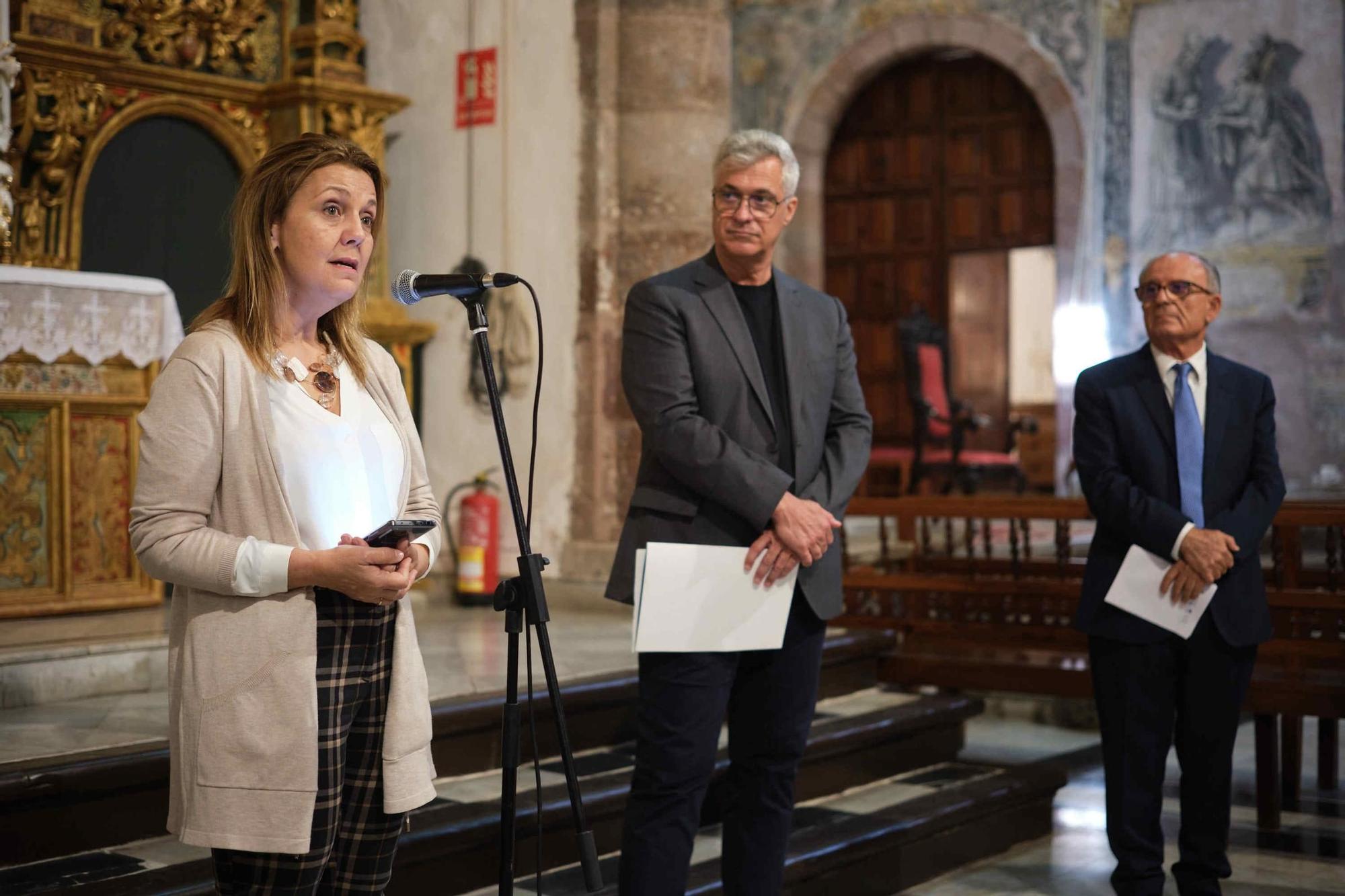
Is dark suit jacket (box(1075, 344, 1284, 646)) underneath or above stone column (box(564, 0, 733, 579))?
underneath

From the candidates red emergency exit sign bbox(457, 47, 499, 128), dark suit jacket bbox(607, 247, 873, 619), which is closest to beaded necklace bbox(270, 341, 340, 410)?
dark suit jacket bbox(607, 247, 873, 619)

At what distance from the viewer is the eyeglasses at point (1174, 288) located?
3.36 m

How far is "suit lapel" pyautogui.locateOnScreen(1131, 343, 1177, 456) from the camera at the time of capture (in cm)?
339

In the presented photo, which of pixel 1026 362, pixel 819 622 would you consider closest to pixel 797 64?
pixel 1026 362

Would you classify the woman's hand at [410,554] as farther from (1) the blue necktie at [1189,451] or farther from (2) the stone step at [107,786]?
(1) the blue necktie at [1189,451]

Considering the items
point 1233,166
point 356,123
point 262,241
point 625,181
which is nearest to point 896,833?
point 262,241

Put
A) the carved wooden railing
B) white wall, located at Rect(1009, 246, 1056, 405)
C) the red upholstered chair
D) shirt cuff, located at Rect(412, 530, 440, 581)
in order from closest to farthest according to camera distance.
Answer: shirt cuff, located at Rect(412, 530, 440, 581)
the carved wooden railing
the red upholstered chair
white wall, located at Rect(1009, 246, 1056, 405)

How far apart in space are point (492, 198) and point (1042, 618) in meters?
3.22

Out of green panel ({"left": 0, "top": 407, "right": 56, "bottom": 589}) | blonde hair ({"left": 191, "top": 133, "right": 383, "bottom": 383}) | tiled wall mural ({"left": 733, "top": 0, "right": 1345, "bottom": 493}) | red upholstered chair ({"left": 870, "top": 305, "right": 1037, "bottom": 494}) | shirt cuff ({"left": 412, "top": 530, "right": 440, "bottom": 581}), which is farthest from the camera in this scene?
tiled wall mural ({"left": 733, "top": 0, "right": 1345, "bottom": 493})

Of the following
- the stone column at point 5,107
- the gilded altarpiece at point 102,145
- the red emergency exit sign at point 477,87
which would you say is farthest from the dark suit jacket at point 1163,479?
the red emergency exit sign at point 477,87

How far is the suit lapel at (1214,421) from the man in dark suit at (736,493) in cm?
100

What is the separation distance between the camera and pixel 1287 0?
9.66 metres

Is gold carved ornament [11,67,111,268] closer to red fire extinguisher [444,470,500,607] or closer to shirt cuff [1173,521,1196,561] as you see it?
red fire extinguisher [444,470,500,607]

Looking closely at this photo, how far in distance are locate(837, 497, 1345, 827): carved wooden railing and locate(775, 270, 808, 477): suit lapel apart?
2355 millimetres
